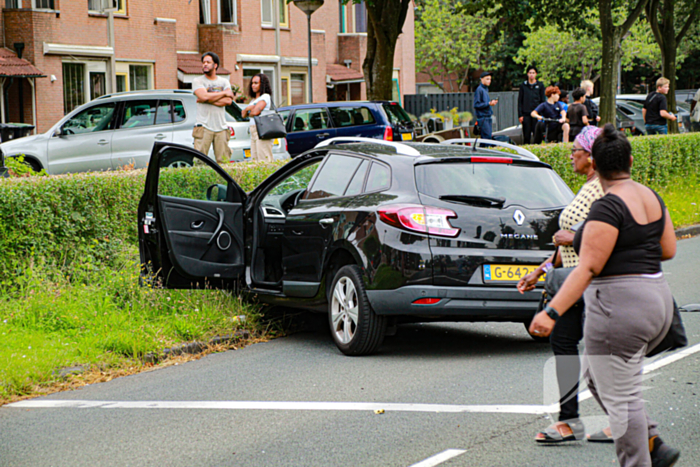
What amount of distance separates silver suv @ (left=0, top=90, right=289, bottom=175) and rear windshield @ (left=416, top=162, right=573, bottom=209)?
34.1ft

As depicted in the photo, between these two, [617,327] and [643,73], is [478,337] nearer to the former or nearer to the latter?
[617,327]

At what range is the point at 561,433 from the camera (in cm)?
509

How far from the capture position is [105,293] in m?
8.61

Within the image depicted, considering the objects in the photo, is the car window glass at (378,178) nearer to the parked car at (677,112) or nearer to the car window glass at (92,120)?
the car window glass at (92,120)

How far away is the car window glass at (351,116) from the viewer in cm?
2217

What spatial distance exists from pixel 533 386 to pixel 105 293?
4034 millimetres

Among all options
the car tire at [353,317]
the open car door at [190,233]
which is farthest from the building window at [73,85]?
the car tire at [353,317]

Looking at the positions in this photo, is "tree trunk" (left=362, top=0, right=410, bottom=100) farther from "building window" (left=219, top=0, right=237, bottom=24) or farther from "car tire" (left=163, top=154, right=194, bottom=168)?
"building window" (left=219, top=0, right=237, bottom=24)

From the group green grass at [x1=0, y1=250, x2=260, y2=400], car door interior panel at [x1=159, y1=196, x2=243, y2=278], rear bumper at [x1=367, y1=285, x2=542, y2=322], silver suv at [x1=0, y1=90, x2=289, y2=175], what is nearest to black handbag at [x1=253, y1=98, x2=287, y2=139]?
silver suv at [x1=0, y1=90, x2=289, y2=175]

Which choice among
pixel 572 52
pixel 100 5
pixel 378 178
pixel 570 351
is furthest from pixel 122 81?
pixel 572 52

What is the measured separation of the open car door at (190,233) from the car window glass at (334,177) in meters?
0.76

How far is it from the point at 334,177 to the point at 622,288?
417 centimetres

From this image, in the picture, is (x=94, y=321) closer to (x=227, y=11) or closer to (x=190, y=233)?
(x=190, y=233)

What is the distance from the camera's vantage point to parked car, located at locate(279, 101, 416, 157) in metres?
22.0
